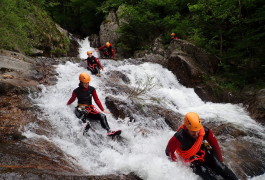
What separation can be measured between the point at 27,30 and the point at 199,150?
11980 mm

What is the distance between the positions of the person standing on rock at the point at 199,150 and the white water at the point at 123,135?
0.60 ft

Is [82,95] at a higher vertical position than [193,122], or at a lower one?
lower

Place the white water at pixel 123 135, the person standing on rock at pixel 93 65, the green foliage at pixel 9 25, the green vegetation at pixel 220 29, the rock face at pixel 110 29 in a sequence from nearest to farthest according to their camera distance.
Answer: the white water at pixel 123 135, the green foliage at pixel 9 25, the person standing on rock at pixel 93 65, the green vegetation at pixel 220 29, the rock face at pixel 110 29

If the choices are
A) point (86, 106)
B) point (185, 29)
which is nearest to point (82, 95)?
point (86, 106)

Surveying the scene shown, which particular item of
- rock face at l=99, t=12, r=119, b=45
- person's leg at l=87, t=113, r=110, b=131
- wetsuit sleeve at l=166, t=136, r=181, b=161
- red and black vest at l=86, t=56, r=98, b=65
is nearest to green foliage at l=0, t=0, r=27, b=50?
red and black vest at l=86, t=56, r=98, b=65

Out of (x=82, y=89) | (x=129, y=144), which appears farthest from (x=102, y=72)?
(x=129, y=144)

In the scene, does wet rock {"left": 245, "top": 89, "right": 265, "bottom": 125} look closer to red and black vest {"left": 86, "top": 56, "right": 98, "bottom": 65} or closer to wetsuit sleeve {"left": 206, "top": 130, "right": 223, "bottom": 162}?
wetsuit sleeve {"left": 206, "top": 130, "right": 223, "bottom": 162}

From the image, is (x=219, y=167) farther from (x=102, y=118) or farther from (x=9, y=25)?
(x=9, y=25)

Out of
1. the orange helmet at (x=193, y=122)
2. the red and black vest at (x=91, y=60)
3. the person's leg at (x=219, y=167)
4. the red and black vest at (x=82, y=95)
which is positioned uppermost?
the red and black vest at (x=91, y=60)

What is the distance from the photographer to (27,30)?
39.0ft

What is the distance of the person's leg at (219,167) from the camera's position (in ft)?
11.0

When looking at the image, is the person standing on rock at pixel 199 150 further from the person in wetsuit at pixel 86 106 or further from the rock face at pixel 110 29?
the rock face at pixel 110 29

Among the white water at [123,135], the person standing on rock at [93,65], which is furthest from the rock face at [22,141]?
the person standing on rock at [93,65]

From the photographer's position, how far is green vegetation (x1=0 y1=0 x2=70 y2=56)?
24.2ft
